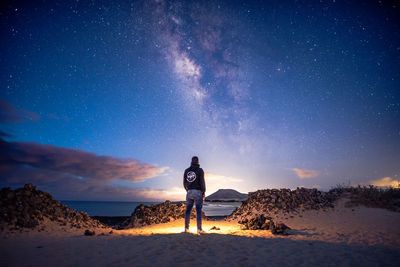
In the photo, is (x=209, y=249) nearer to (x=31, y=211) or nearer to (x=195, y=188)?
(x=195, y=188)

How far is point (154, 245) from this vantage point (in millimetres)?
6359

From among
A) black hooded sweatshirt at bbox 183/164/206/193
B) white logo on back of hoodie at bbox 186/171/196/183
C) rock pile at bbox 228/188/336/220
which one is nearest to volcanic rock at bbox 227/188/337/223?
rock pile at bbox 228/188/336/220

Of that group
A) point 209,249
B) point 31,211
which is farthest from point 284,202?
point 31,211

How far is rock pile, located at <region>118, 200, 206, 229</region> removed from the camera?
1419 cm

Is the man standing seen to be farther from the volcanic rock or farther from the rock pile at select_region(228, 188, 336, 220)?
the rock pile at select_region(228, 188, 336, 220)

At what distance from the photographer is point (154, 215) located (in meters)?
14.8

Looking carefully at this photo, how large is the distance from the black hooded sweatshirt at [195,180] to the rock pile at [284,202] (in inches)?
307

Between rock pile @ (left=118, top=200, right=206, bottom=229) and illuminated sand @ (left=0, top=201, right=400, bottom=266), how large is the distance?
565cm

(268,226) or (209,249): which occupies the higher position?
(209,249)

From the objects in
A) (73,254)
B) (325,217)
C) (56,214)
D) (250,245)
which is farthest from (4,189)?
(325,217)

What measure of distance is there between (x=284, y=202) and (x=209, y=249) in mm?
10978

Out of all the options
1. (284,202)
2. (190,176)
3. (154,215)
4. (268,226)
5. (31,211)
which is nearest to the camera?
(190,176)

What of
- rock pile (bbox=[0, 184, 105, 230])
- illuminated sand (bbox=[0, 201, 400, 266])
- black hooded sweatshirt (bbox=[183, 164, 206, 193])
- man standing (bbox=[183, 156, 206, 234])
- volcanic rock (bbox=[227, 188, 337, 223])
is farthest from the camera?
volcanic rock (bbox=[227, 188, 337, 223])

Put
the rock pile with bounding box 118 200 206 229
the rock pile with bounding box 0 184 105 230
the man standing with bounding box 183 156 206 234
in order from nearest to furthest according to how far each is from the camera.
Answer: the man standing with bounding box 183 156 206 234
the rock pile with bounding box 0 184 105 230
the rock pile with bounding box 118 200 206 229
